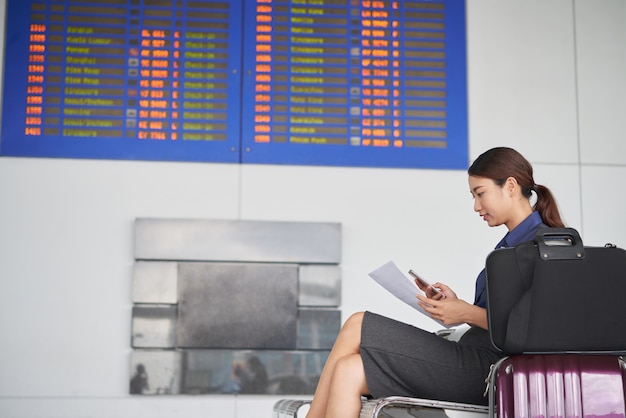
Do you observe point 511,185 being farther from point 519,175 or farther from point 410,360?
point 410,360

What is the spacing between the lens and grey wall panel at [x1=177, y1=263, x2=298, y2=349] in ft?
10.9

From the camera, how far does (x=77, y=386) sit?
3303mm

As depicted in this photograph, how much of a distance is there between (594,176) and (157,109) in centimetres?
190

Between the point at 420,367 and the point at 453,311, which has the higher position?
the point at 453,311

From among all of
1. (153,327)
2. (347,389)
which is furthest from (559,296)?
(153,327)

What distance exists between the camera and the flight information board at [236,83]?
3.45m

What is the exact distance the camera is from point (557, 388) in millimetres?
1788

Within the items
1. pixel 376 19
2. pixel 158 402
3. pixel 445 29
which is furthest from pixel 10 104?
pixel 445 29

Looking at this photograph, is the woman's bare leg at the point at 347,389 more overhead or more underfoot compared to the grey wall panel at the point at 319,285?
more underfoot

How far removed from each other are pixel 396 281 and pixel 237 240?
4.60ft

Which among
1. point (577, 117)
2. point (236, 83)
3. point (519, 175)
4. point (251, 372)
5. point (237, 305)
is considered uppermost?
point (236, 83)

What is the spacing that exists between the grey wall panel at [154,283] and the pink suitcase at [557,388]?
181cm

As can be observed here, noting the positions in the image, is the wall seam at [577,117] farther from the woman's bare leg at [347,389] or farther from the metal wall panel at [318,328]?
the woman's bare leg at [347,389]

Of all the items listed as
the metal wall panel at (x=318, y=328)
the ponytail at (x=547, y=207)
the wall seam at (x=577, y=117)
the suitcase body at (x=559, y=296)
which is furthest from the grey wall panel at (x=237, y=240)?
the suitcase body at (x=559, y=296)
